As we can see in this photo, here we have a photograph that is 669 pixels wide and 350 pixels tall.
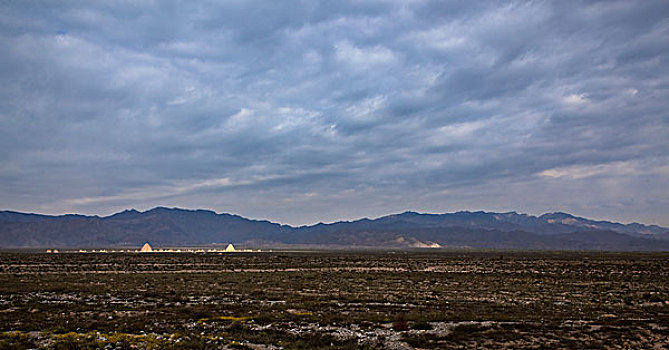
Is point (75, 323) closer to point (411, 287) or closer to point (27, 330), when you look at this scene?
point (27, 330)

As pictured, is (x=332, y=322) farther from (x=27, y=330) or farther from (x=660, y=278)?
(x=660, y=278)

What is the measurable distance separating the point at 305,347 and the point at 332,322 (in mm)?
4684

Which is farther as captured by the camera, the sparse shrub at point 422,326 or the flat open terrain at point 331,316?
the sparse shrub at point 422,326

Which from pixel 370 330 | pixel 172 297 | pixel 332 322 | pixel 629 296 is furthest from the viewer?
pixel 629 296

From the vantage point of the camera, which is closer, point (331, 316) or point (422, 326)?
point (422, 326)

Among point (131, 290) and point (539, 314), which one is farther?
point (131, 290)

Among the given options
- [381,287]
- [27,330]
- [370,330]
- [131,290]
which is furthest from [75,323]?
[381,287]

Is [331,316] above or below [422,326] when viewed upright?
Answer: below

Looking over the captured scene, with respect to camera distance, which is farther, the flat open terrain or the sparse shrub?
the sparse shrub

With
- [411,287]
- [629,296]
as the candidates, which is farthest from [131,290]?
[629,296]

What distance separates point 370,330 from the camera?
19172 mm

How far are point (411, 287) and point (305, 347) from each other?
2439 cm

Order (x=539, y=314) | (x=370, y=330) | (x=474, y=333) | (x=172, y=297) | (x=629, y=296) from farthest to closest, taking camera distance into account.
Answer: (x=629, y=296) → (x=172, y=297) → (x=539, y=314) → (x=370, y=330) → (x=474, y=333)

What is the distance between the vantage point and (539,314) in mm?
24266
